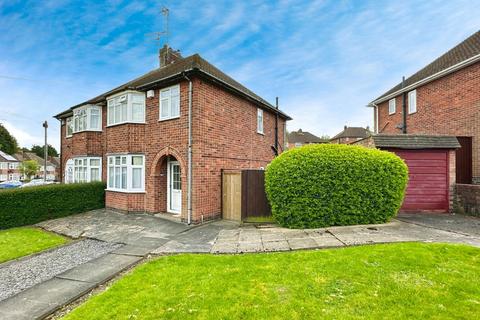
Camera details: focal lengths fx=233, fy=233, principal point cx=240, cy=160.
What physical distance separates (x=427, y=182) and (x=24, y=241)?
14946 mm

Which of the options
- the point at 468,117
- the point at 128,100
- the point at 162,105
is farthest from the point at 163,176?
the point at 468,117

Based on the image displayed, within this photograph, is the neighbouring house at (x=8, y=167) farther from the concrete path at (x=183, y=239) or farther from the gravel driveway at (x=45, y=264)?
the gravel driveway at (x=45, y=264)

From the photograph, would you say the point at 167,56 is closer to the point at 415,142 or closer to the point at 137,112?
the point at 137,112

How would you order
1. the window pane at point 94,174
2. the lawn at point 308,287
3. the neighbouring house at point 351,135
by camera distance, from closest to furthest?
the lawn at point 308,287 < the window pane at point 94,174 < the neighbouring house at point 351,135

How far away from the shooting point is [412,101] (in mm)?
15141

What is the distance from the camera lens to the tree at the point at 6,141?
57969 millimetres

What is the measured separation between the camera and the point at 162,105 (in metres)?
10.2

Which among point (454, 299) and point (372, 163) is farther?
point (372, 163)

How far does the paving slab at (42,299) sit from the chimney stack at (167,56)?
508 inches

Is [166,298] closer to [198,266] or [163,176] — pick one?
[198,266]

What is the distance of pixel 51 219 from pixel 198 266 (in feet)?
31.2

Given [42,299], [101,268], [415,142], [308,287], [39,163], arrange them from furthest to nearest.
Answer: [39,163]
[415,142]
[101,268]
[42,299]
[308,287]

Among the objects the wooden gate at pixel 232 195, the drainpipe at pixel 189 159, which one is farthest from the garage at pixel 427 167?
the drainpipe at pixel 189 159

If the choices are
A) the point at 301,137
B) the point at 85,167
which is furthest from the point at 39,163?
the point at 301,137
